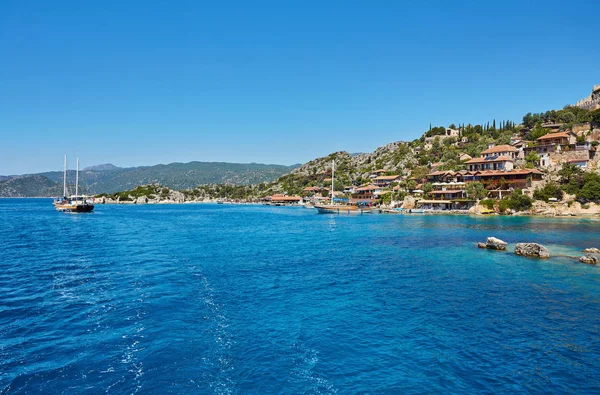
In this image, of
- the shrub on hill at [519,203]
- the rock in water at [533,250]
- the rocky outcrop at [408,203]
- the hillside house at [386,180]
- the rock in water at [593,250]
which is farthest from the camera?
the hillside house at [386,180]

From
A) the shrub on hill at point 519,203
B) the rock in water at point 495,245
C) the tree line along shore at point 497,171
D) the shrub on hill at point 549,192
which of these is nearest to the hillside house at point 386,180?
the tree line along shore at point 497,171

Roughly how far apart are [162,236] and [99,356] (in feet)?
110

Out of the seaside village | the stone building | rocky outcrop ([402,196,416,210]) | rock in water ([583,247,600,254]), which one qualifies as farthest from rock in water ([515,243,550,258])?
the stone building

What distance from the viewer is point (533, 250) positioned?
95.0ft


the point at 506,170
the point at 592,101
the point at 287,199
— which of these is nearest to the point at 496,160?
the point at 506,170

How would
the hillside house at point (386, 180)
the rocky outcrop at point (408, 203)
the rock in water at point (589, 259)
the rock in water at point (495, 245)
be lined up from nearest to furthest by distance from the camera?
the rock in water at point (589, 259), the rock in water at point (495, 245), the rocky outcrop at point (408, 203), the hillside house at point (386, 180)

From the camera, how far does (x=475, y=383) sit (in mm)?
9953

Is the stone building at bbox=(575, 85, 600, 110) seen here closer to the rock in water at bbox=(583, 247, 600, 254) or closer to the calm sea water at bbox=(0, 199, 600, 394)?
the rock in water at bbox=(583, 247, 600, 254)

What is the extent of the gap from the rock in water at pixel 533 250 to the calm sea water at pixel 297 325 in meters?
1.55

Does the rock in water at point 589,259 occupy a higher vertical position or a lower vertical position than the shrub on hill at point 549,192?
lower

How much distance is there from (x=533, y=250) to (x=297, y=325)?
78.4ft

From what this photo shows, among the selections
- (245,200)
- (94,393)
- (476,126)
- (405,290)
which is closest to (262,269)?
(405,290)

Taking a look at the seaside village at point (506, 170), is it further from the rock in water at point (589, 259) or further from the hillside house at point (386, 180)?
the rock in water at point (589, 259)

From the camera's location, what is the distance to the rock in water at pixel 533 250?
28.4m
